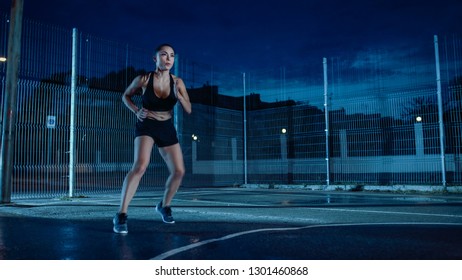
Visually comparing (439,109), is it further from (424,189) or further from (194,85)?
(194,85)

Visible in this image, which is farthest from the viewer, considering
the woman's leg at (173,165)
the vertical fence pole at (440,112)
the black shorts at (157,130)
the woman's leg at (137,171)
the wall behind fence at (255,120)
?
the vertical fence pole at (440,112)

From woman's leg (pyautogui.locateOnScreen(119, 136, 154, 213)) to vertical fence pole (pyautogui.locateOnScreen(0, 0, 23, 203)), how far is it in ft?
18.2

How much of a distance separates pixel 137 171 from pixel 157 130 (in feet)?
1.66

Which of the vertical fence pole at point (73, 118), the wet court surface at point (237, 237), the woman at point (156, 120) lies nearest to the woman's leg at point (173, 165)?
the woman at point (156, 120)

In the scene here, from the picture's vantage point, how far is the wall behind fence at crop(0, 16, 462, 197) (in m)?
11.1

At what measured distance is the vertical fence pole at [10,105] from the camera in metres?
9.04

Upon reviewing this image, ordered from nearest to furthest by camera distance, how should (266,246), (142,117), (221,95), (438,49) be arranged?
(266,246) < (142,117) < (438,49) < (221,95)

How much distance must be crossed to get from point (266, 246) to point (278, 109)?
38.9 feet

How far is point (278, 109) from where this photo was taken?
50.1ft

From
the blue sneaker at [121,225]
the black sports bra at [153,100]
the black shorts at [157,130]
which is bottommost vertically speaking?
the blue sneaker at [121,225]

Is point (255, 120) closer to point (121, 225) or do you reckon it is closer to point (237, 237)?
point (121, 225)

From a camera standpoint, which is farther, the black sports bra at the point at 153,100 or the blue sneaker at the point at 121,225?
the black sports bra at the point at 153,100

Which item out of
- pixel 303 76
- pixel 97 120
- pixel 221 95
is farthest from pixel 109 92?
pixel 303 76

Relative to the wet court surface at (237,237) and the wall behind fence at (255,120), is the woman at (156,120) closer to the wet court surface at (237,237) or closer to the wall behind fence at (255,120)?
the wet court surface at (237,237)
